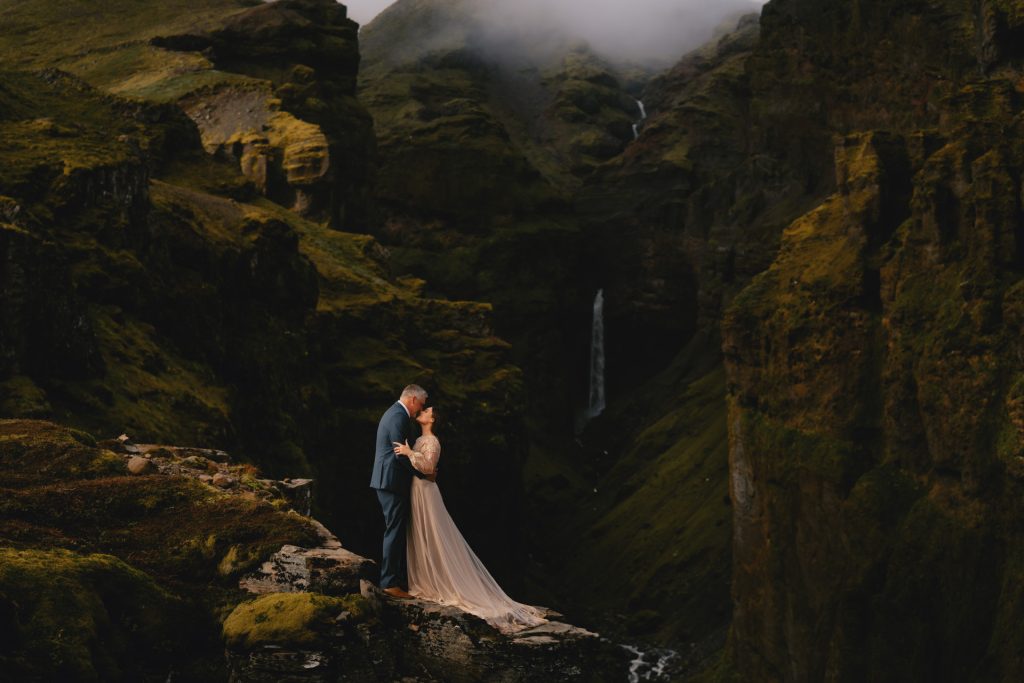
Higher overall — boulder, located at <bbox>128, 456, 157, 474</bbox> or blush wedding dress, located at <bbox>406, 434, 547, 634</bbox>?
boulder, located at <bbox>128, 456, 157, 474</bbox>

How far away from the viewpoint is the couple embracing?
20766mm

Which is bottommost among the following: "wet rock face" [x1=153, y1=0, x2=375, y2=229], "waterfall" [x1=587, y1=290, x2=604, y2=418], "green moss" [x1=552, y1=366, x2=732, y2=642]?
"green moss" [x1=552, y1=366, x2=732, y2=642]

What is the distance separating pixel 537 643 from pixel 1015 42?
249 ft

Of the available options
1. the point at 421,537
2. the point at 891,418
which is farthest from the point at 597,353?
the point at 421,537

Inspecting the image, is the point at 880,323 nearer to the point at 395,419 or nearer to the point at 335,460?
the point at 335,460

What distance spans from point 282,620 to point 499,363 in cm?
7392

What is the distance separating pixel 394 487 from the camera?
21.3m

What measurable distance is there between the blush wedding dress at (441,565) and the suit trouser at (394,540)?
0.15m

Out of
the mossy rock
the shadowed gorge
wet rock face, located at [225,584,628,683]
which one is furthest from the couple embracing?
the mossy rock

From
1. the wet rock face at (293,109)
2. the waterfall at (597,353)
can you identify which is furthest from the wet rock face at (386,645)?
the waterfall at (597,353)

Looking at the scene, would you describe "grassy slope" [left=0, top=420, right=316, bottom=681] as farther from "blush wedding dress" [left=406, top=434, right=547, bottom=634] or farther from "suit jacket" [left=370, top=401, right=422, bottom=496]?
"blush wedding dress" [left=406, top=434, right=547, bottom=634]

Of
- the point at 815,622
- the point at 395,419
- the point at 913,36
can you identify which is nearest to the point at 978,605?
the point at 815,622

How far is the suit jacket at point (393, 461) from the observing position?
21.3 metres

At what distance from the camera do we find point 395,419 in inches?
855
